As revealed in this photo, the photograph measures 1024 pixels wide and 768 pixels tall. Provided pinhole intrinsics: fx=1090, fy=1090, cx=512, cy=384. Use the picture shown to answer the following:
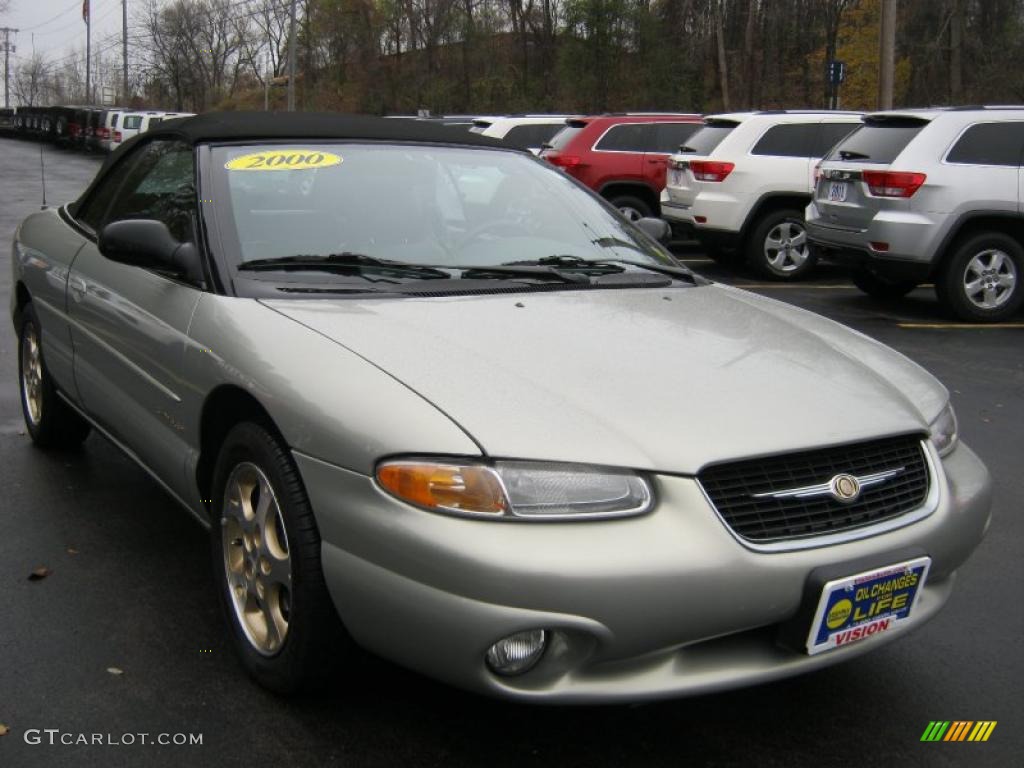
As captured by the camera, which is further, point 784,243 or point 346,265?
point 784,243

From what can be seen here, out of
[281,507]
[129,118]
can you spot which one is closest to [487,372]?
[281,507]

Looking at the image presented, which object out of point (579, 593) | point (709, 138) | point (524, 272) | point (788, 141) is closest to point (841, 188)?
point (788, 141)

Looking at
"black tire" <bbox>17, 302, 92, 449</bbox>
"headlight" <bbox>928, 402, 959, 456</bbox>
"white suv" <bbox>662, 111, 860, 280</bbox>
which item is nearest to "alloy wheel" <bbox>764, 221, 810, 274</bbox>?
"white suv" <bbox>662, 111, 860, 280</bbox>

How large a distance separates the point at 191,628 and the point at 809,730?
185 cm

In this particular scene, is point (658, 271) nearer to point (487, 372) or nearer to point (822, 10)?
point (487, 372)

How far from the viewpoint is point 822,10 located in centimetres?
3803

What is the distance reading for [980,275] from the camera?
9578 mm

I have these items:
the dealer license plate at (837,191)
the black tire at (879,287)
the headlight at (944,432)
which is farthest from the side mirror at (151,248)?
the black tire at (879,287)

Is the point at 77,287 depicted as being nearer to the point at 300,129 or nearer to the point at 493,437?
the point at 300,129

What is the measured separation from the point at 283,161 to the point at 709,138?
9.59m

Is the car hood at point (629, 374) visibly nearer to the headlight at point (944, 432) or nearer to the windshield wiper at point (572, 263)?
the headlight at point (944, 432)

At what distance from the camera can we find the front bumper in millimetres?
2324

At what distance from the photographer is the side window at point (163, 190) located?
3689 millimetres

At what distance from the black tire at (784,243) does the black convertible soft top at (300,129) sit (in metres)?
8.12
